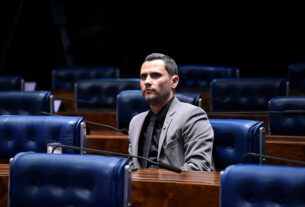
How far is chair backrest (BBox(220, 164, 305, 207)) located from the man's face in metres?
0.73

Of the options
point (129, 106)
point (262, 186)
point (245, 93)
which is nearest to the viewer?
point (262, 186)

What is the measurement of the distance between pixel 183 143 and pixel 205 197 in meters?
0.41

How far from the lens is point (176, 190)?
1272 mm

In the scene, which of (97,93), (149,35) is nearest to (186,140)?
(97,93)

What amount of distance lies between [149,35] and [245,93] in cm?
175

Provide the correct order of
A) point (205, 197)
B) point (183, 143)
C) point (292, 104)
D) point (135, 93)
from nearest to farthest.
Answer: point (205, 197)
point (183, 143)
point (292, 104)
point (135, 93)

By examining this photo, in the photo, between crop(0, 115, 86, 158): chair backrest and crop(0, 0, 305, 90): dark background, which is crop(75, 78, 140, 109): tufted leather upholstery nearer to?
crop(0, 115, 86, 158): chair backrest

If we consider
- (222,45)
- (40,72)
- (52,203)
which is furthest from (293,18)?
(52,203)

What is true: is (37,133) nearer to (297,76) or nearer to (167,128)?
(167,128)

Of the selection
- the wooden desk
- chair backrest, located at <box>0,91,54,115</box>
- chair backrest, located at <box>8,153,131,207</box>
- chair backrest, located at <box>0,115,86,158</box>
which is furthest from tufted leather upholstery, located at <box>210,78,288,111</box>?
chair backrest, located at <box>8,153,131,207</box>

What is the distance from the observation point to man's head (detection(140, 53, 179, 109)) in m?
1.70

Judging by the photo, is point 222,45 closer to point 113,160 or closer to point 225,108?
point 225,108

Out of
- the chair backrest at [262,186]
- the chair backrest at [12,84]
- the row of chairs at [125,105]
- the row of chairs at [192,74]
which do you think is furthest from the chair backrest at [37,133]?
the row of chairs at [192,74]

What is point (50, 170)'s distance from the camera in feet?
3.67
